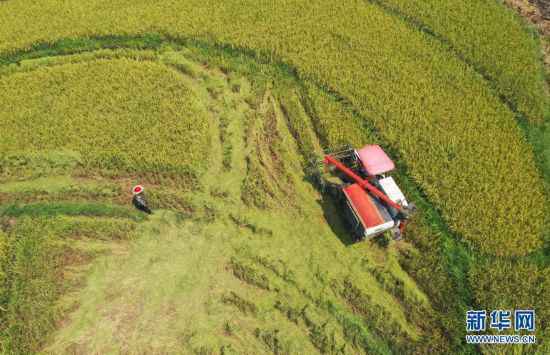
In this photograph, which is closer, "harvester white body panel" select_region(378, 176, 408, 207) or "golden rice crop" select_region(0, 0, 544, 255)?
"harvester white body panel" select_region(378, 176, 408, 207)

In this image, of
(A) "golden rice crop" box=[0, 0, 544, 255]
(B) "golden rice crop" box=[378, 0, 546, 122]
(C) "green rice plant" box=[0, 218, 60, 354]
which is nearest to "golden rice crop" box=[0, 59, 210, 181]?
(A) "golden rice crop" box=[0, 0, 544, 255]

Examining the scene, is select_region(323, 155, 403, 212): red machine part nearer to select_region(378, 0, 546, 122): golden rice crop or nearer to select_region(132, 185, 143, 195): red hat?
select_region(132, 185, 143, 195): red hat

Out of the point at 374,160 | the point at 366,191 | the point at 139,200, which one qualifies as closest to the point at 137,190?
the point at 139,200

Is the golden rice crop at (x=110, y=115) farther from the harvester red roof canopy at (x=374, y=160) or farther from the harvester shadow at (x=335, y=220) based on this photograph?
the harvester red roof canopy at (x=374, y=160)

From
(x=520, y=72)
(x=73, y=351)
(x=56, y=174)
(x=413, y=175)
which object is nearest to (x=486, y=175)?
(x=413, y=175)

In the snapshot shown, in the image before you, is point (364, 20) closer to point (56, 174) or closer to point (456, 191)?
point (456, 191)

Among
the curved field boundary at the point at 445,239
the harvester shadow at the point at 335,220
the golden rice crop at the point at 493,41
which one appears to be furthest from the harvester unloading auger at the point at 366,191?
the golden rice crop at the point at 493,41

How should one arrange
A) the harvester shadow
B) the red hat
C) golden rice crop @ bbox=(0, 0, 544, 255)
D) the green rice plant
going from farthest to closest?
the red hat < golden rice crop @ bbox=(0, 0, 544, 255) < the harvester shadow < the green rice plant
